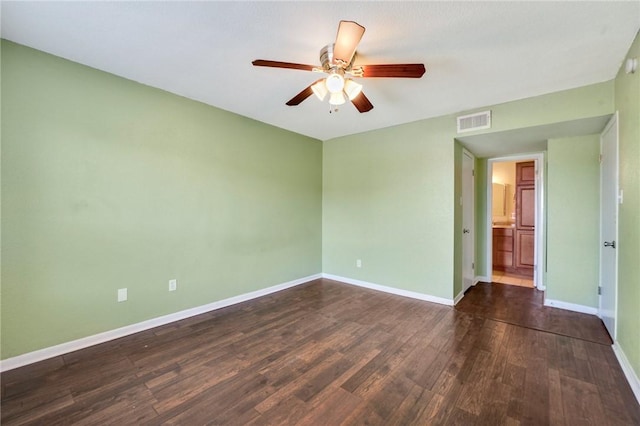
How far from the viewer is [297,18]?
1.75m

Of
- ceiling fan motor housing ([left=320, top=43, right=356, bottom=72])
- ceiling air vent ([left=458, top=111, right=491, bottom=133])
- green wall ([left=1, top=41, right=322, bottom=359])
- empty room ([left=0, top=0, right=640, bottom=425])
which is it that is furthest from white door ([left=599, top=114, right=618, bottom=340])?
green wall ([left=1, top=41, right=322, bottom=359])

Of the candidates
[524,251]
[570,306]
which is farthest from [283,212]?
[524,251]

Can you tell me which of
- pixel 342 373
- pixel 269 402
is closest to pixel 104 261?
pixel 269 402

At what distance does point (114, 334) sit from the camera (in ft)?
8.37

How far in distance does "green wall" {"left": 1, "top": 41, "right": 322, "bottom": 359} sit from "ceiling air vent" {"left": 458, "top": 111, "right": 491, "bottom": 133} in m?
2.60

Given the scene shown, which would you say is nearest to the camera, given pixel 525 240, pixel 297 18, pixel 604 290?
pixel 297 18

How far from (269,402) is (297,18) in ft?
8.23

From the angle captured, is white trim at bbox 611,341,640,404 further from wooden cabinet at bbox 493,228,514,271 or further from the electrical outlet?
the electrical outlet

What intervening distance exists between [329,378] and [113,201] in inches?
97.8

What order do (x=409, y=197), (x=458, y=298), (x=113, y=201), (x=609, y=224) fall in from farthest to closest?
(x=409, y=197)
(x=458, y=298)
(x=609, y=224)
(x=113, y=201)

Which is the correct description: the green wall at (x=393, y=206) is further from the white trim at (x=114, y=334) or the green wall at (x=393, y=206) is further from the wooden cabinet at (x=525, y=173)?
the wooden cabinet at (x=525, y=173)

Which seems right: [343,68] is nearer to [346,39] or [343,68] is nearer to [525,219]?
[346,39]

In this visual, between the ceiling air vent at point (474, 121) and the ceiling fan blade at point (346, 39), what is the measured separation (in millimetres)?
2129

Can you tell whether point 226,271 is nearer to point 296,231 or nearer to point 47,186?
point 296,231
